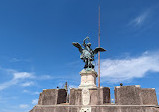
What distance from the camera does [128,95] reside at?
12.2 metres

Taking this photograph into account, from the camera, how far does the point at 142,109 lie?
11266 millimetres

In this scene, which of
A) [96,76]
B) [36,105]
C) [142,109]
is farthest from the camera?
[96,76]

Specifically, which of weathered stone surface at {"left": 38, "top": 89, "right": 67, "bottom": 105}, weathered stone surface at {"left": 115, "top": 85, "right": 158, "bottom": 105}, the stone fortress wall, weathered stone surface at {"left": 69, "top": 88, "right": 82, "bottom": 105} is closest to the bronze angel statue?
the stone fortress wall

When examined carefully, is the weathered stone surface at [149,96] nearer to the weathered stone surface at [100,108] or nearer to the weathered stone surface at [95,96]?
the weathered stone surface at [100,108]

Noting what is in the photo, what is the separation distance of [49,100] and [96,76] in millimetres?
5723

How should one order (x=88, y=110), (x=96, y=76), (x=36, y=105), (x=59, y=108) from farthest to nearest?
(x=96, y=76), (x=36, y=105), (x=59, y=108), (x=88, y=110)

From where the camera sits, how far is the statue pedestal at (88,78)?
14.3m

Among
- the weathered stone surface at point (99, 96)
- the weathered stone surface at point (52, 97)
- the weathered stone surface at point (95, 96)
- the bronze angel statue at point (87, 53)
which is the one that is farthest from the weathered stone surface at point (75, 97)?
the bronze angel statue at point (87, 53)

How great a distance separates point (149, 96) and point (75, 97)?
6.64 metres

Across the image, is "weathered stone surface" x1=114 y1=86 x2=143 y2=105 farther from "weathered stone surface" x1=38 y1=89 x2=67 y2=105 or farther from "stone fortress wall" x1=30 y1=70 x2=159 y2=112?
"weathered stone surface" x1=38 y1=89 x2=67 y2=105

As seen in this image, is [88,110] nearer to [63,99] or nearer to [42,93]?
[63,99]

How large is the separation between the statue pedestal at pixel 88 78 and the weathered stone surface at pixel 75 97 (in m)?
0.74

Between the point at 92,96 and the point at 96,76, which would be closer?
the point at 92,96

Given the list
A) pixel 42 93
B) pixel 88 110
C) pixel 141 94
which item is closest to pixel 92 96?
pixel 88 110
